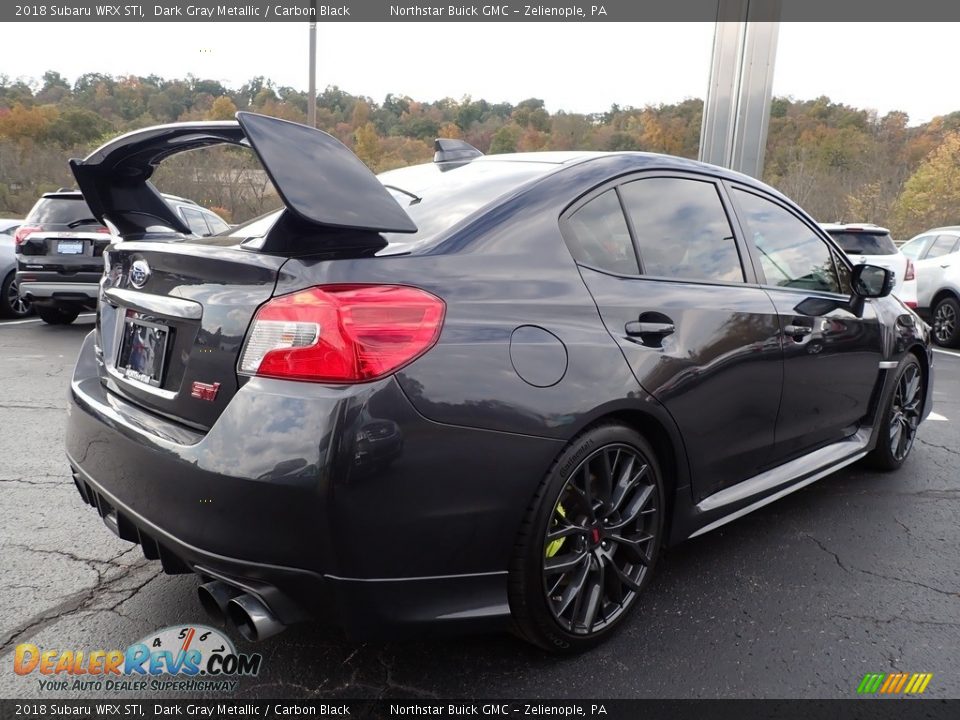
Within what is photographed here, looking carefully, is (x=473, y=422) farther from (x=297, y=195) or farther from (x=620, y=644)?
(x=620, y=644)

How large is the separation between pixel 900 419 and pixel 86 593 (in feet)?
13.8

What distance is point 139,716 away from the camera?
75.6 inches

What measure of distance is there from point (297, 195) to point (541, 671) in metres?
1.55

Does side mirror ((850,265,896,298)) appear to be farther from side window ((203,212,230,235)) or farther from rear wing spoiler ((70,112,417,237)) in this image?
side window ((203,212,230,235))

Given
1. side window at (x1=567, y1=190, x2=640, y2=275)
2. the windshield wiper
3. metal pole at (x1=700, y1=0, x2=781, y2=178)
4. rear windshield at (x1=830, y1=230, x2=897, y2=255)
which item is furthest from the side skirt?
metal pole at (x1=700, y1=0, x2=781, y2=178)

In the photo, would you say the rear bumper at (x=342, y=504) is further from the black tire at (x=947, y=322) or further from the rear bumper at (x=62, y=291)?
the black tire at (x=947, y=322)

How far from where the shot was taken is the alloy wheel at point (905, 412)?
4.02 m

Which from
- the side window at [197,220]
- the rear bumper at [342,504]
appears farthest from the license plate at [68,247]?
the rear bumper at [342,504]

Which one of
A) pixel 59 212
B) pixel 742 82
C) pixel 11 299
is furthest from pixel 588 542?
pixel 742 82

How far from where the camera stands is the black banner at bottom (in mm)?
1934

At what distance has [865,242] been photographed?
356 inches

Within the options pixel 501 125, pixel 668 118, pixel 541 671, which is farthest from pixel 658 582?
pixel 668 118

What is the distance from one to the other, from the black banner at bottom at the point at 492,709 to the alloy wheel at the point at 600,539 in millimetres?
248

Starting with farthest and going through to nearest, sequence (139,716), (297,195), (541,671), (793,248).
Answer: (793,248)
(541,671)
(139,716)
(297,195)
